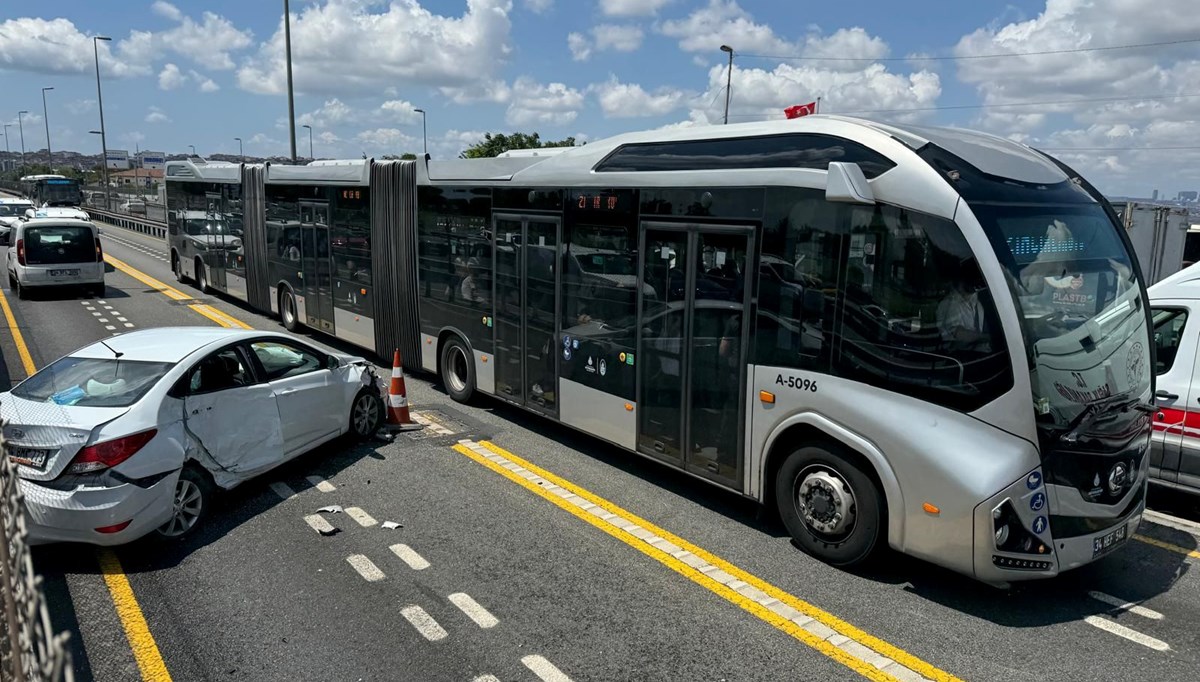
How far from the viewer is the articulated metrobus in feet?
16.5

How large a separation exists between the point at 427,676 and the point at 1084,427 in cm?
439

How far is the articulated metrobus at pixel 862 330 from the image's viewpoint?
503 centimetres

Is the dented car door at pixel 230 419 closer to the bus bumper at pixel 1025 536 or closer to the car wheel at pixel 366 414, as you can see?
the car wheel at pixel 366 414

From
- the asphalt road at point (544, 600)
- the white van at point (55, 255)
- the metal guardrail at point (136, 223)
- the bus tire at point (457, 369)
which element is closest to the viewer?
the asphalt road at point (544, 600)

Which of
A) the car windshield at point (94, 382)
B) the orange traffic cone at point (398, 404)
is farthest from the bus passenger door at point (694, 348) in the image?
the car windshield at point (94, 382)

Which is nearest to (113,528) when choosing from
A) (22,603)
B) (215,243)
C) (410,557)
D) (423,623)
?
(410,557)

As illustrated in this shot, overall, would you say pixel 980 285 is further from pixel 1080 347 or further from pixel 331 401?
pixel 331 401

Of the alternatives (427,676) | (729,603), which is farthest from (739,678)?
(427,676)

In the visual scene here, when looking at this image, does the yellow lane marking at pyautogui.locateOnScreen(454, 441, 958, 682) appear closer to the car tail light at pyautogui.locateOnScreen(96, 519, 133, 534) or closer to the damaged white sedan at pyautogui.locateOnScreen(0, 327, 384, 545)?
the damaged white sedan at pyautogui.locateOnScreen(0, 327, 384, 545)

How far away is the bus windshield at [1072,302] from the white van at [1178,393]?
4.69 ft

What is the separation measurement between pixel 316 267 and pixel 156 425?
348 inches

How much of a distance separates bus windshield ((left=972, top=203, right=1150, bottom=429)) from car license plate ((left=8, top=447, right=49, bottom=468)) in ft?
21.5

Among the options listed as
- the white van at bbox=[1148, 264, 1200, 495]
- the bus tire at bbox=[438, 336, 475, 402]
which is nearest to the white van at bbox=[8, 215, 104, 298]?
the bus tire at bbox=[438, 336, 475, 402]

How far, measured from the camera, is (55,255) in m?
18.7
